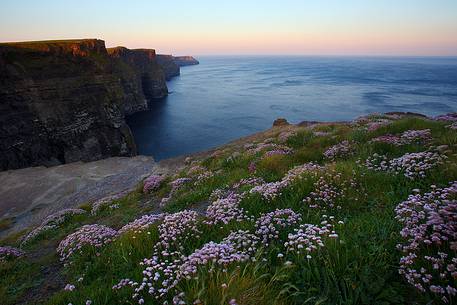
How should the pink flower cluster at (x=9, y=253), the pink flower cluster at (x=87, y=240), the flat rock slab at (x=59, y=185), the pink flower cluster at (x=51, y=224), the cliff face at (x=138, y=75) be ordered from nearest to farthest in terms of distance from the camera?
1. the pink flower cluster at (x=87, y=240)
2. the pink flower cluster at (x=9, y=253)
3. the pink flower cluster at (x=51, y=224)
4. the flat rock slab at (x=59, y=185)
5. the cliff face at (x=138, y=75)

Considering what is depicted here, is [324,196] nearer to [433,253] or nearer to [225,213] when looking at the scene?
[225,213]

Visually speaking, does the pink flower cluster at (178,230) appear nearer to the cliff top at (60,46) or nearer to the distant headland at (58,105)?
the distant headland at (58,105)

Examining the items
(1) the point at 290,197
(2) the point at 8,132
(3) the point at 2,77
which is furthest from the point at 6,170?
(1) the point at 290,197

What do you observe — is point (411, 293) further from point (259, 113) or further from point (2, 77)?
point (259, 113)

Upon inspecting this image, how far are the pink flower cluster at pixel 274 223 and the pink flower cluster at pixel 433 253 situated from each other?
195 cm

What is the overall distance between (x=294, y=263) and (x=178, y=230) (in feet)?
8.86

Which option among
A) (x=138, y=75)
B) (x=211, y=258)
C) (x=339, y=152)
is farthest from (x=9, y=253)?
(x=138, y=75)

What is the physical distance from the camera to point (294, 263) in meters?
4.64

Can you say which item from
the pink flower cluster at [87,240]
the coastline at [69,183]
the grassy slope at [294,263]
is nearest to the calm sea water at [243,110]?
the coastline at [69,183]

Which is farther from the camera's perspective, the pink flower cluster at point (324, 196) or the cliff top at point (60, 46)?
the cliff top at point (60, 46)

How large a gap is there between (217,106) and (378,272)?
383ft

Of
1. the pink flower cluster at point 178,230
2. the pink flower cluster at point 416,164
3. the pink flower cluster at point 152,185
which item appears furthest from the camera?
the pink flower cluster at point 152,185

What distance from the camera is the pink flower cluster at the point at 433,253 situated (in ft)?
11.5

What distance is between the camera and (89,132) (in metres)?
77.8
